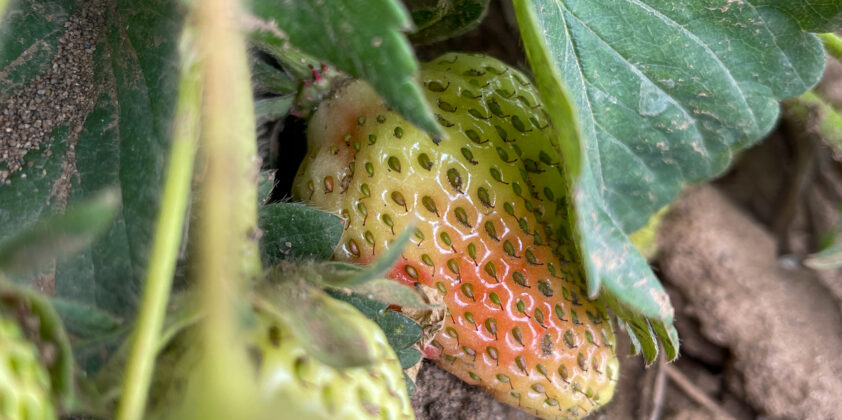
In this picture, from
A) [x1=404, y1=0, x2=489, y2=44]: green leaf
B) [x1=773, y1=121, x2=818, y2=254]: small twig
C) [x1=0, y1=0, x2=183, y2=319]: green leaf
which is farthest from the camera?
[x1=773, y1=121, x2=818, y2=254]: small twig

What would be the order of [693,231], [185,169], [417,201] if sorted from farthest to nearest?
[693,231] → [417,201] → [185,169]

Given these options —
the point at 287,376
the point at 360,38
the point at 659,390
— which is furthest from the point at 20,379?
the point at 659,390

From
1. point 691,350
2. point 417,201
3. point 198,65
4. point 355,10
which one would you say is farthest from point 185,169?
point 691,350

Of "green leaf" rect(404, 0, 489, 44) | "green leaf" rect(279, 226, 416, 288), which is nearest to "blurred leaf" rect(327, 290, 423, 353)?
"green leaf" rect(279, 226, 416, 288)

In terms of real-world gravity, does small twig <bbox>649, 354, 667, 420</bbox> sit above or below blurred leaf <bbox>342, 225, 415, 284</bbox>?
below

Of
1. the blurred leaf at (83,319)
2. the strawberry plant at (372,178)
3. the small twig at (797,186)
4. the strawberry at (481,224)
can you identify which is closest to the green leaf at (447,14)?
the strawberry plant at (372,178)

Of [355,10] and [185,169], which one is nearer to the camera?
[185,169]

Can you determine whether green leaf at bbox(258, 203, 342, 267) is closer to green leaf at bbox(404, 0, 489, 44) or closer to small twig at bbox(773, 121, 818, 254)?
green leaf at bbox(404, 0, 489, 44)

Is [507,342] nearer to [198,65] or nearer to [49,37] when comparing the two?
[198,65]
